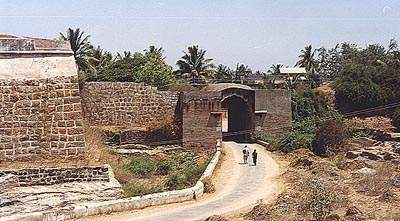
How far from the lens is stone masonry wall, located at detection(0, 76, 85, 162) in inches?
519

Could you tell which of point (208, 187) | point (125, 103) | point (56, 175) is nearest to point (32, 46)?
point (56, 175)

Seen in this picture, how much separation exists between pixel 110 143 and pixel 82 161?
12.0m

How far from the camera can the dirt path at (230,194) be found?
487 inches

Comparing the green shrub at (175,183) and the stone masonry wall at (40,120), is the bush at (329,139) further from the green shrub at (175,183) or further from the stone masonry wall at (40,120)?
the stone masonry wall at (40,120)

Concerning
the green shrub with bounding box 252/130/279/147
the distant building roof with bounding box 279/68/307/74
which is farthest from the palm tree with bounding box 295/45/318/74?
the green shrub with bounding box 252/130/279/147

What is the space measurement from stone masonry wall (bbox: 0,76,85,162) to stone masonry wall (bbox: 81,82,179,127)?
11547 millimetres

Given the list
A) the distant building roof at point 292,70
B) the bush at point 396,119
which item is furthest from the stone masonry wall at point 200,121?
the distant building roof at point 292,70

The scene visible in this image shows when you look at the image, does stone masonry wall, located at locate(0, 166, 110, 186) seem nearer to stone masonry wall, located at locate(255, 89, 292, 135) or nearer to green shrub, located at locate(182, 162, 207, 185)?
green shrub, located at locate(182, 162, 207, 185)

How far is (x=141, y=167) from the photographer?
68.0 feet

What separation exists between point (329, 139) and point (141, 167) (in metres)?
8.59

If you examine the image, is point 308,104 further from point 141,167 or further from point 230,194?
point 230,194

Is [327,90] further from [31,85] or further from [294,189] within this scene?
[31,85]

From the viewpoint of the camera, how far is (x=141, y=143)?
2580 centimetres

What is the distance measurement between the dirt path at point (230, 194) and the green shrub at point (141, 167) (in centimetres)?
279
